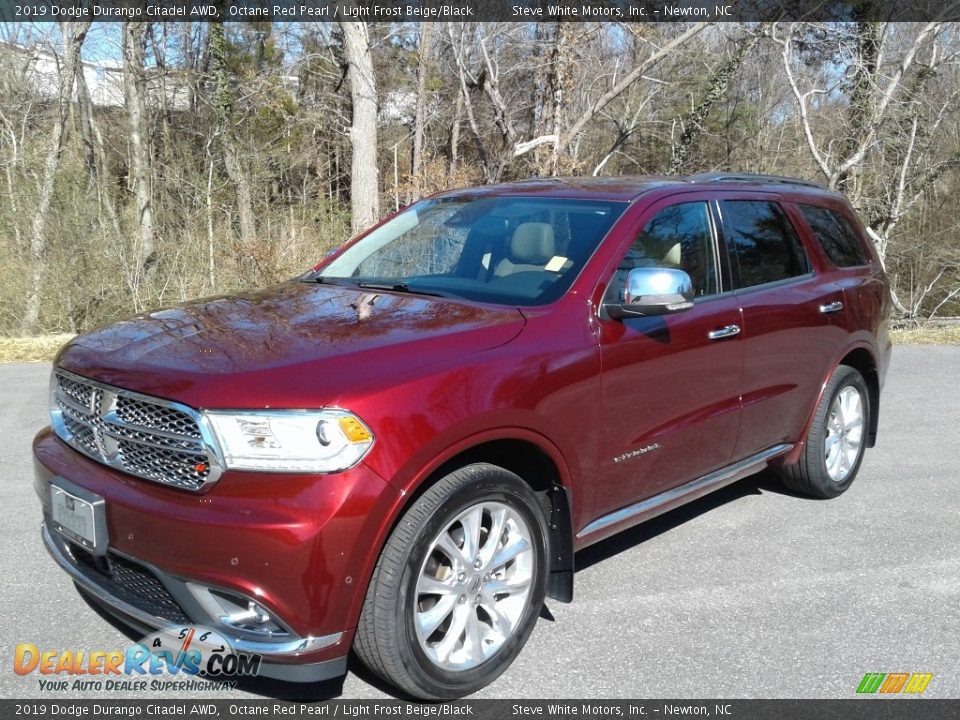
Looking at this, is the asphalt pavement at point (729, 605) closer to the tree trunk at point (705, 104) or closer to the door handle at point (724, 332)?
the door handle at point (724, 332)

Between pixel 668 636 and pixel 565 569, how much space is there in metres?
0.57

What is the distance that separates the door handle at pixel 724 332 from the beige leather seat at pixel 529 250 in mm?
874

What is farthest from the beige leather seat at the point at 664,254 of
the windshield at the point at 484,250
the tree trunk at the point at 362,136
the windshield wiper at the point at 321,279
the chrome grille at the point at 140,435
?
the tree trunk at the point at 362,136

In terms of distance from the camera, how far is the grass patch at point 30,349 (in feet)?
32.0

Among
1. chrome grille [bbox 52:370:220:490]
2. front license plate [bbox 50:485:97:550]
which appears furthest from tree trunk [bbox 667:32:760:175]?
front license plate [bbox 50:485:97:550]

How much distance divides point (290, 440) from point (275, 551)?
13.3 inches

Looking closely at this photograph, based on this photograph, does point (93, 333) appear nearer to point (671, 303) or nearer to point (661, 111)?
point (671, 303)

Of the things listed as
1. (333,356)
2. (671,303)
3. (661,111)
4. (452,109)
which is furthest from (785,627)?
(661,111)

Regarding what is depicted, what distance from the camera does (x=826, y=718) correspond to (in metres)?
3.04

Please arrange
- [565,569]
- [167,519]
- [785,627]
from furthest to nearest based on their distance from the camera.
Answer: [785,627], [565,569], [167,519]

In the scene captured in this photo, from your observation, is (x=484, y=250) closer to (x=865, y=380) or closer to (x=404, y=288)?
(x=404, y=288)

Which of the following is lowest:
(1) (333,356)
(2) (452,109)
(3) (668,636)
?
(3) (668,636)

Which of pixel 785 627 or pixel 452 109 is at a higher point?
pixel 452 109

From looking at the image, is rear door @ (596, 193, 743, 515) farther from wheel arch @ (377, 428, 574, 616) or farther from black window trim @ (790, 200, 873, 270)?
black window trim @ (790, 200, 873, 270)
